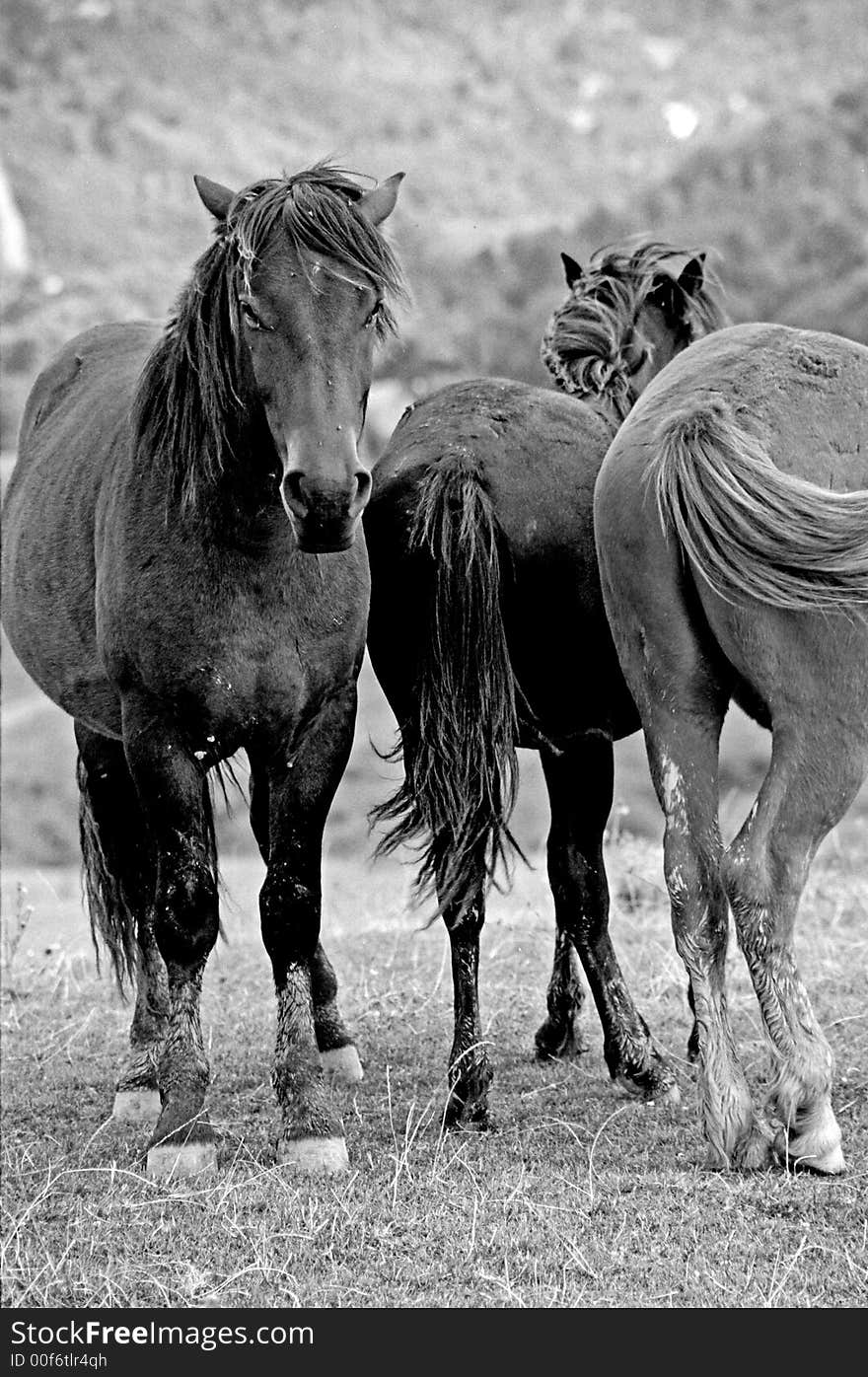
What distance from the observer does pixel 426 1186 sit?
4.02 metres

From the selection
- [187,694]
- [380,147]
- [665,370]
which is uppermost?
[380,147]

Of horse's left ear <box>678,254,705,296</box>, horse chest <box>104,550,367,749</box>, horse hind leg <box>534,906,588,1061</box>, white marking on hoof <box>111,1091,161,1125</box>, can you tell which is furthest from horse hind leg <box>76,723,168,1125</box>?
horse's left ear <box>678,254,705,296</box>

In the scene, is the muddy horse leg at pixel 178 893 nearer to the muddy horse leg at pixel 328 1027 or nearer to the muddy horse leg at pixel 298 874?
the muddy horse leg at pixel 298 874

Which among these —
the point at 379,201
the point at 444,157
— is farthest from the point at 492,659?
the point at 444,157

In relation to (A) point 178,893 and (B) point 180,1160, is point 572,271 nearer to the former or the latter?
(A) point 178,893

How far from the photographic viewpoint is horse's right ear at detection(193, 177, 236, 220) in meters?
4.21

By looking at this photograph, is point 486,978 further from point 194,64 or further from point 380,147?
point 194,64

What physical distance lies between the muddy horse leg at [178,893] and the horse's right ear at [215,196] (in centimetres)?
140

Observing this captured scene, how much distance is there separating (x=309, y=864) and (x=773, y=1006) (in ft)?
4.63

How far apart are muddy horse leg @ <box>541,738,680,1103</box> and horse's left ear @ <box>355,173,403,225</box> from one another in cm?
187

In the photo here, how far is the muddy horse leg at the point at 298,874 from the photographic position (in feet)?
14.6

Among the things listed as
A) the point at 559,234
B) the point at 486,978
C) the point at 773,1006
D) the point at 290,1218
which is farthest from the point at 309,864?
the point at 559,234

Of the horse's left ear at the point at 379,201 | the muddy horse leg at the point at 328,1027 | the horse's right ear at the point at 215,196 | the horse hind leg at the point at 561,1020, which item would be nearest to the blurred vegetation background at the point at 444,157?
the horse's left ear at the point at 379,201

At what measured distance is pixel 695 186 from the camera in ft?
152
